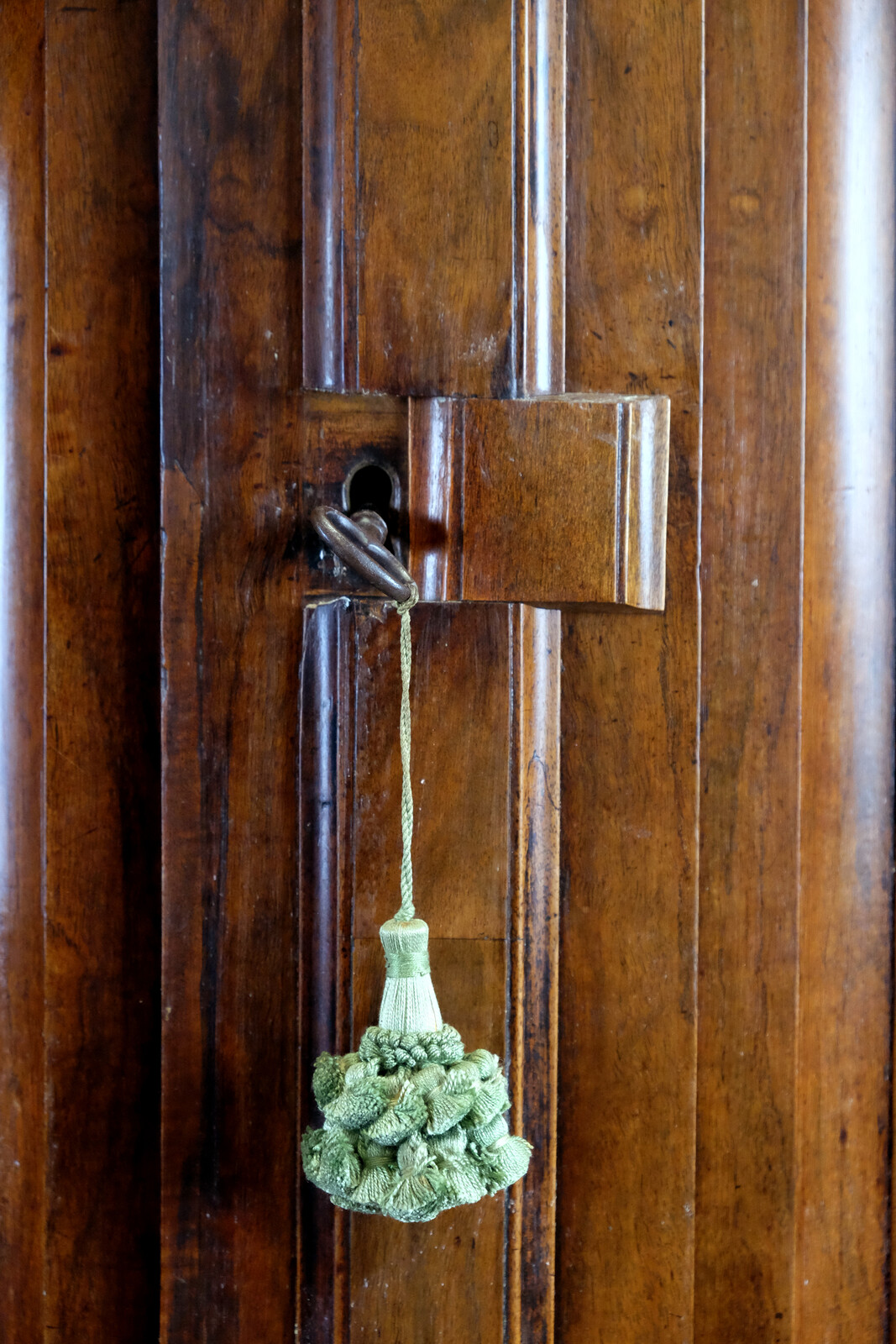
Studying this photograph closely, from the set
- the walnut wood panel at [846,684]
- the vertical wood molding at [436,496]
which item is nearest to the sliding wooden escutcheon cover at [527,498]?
the vertical wood molding at [436,496]

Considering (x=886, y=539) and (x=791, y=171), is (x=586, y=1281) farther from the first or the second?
(x=791, y=171)

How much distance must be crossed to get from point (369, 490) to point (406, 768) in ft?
0.45

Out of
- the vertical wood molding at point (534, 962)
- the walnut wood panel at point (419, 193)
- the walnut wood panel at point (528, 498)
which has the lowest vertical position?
the vertical wood molding at point (534, 962)

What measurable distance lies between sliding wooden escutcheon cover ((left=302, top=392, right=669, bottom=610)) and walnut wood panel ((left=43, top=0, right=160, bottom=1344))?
15 centimetres

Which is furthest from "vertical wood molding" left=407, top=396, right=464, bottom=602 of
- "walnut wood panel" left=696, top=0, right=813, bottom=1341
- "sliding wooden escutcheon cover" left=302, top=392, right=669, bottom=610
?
"walnut wood panel" left=696, top=0, right=813, bottom=1341

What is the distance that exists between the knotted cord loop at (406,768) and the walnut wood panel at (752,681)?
0.54ft

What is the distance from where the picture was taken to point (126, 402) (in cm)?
51

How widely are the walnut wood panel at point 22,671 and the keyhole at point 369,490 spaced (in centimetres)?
17

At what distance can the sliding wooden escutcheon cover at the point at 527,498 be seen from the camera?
0.45m

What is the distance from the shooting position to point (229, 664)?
1.60 feet

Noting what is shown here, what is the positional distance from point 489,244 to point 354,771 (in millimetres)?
255

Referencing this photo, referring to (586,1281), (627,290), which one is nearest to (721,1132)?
(586,1281)

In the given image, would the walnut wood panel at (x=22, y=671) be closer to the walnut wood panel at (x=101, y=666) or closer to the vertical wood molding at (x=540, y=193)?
the walnut wood panel at (x=101, y=666)

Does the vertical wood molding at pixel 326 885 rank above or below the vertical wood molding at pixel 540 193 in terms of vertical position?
below
